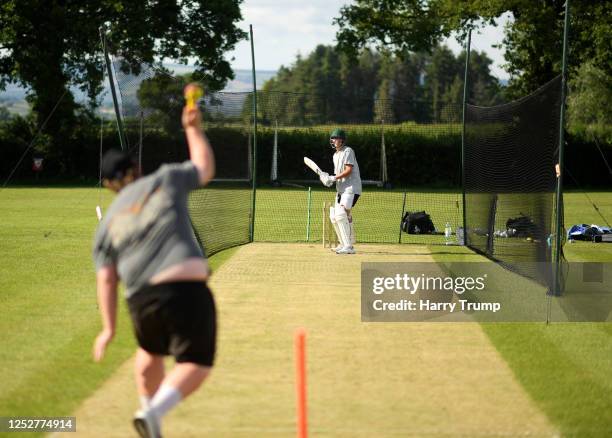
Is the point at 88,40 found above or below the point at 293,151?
above

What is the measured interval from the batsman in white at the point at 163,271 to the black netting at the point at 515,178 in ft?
27.6

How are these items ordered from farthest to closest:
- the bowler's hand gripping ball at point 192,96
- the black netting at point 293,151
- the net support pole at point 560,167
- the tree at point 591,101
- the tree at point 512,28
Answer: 1. the tree at point 591,101
2. the tree at point 512,28
3. the black netting at point 293,151
4. the net support pole at point 560,167
5. the bowler's hand gripping ball at point 192,96

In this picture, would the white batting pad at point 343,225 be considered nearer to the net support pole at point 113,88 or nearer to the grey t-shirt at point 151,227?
the net support pole at point 113,88

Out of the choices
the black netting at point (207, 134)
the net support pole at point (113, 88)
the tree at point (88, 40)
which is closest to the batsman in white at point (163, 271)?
the net support pole at point (113, 88)

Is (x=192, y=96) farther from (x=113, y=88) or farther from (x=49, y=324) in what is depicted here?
(x=113, y=88)

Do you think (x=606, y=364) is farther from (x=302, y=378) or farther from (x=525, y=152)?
(x=525, y=152)

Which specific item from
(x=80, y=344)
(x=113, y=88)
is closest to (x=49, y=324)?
(x=80, y=344)

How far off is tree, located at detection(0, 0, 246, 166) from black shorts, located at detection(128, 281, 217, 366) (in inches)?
1646

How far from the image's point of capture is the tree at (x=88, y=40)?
47.4 meters

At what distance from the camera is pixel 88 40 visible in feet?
156

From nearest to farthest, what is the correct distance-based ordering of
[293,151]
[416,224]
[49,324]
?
[49,324] → [416,224] → [293,151]

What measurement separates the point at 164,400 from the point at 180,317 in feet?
1.48

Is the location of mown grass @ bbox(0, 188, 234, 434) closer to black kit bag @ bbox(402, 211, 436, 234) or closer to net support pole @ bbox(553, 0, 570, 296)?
net support pole @ bbox(553, 0, 570, 296)

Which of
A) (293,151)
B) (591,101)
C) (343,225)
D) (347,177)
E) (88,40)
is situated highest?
(88,40)
